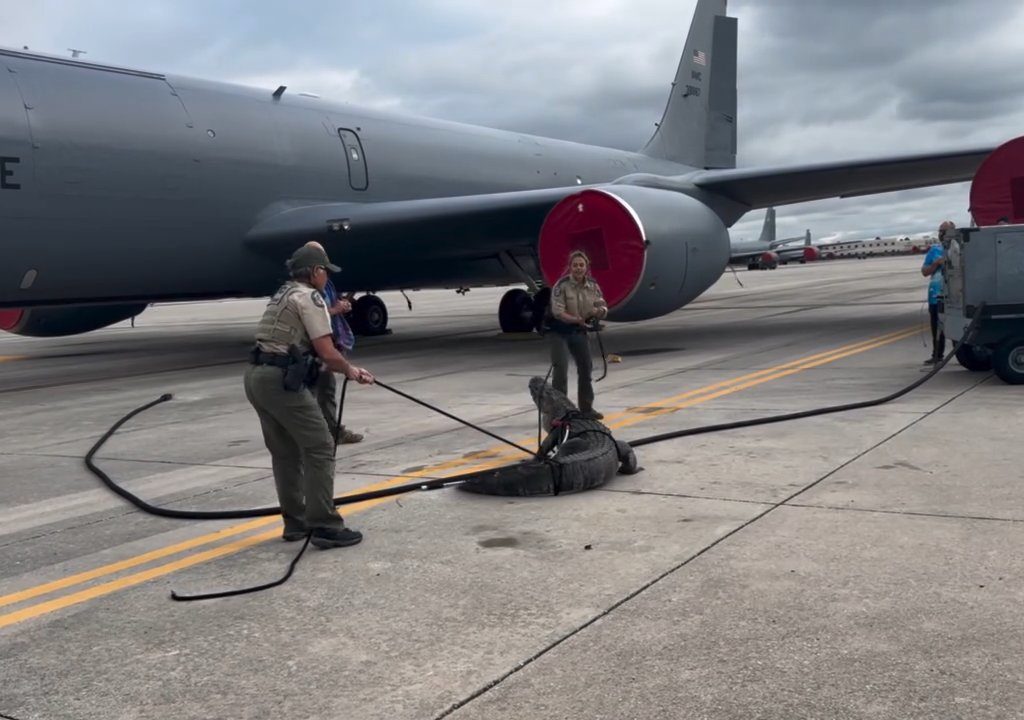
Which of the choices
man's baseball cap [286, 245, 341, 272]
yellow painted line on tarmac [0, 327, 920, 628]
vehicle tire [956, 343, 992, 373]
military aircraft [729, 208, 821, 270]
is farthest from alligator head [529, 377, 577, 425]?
military aircraft [729, 208, 821, 270]

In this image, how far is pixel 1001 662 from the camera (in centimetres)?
302

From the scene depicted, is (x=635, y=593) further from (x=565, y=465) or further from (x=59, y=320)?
(x=59, y=320)

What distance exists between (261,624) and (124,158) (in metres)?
8.80

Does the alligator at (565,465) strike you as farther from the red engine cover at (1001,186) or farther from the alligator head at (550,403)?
the red engine cover at (1001,186)

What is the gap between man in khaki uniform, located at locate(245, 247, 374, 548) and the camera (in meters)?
4.68

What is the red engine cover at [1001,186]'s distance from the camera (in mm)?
12125

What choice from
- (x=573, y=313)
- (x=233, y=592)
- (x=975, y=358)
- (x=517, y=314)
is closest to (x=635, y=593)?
(x=233, y=592)

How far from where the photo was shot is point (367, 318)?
61.4 feet

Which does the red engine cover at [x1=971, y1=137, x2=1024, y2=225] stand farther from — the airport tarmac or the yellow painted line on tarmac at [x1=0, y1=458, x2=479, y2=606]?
the yellow painted line on tarmac at [x1=0, y1=458, x2=479, y2=606]

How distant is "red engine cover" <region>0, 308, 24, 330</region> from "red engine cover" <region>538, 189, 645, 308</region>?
31.3ft

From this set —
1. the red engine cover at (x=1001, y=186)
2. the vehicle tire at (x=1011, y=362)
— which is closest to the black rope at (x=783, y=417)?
the vehicle tire at (x=1011, y=362)

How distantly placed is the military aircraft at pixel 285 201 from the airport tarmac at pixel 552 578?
10.7 ft

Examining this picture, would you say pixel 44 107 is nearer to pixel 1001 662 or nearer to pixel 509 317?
pixel 509 317

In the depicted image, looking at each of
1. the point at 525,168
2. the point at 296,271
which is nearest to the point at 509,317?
the point at 525,168
